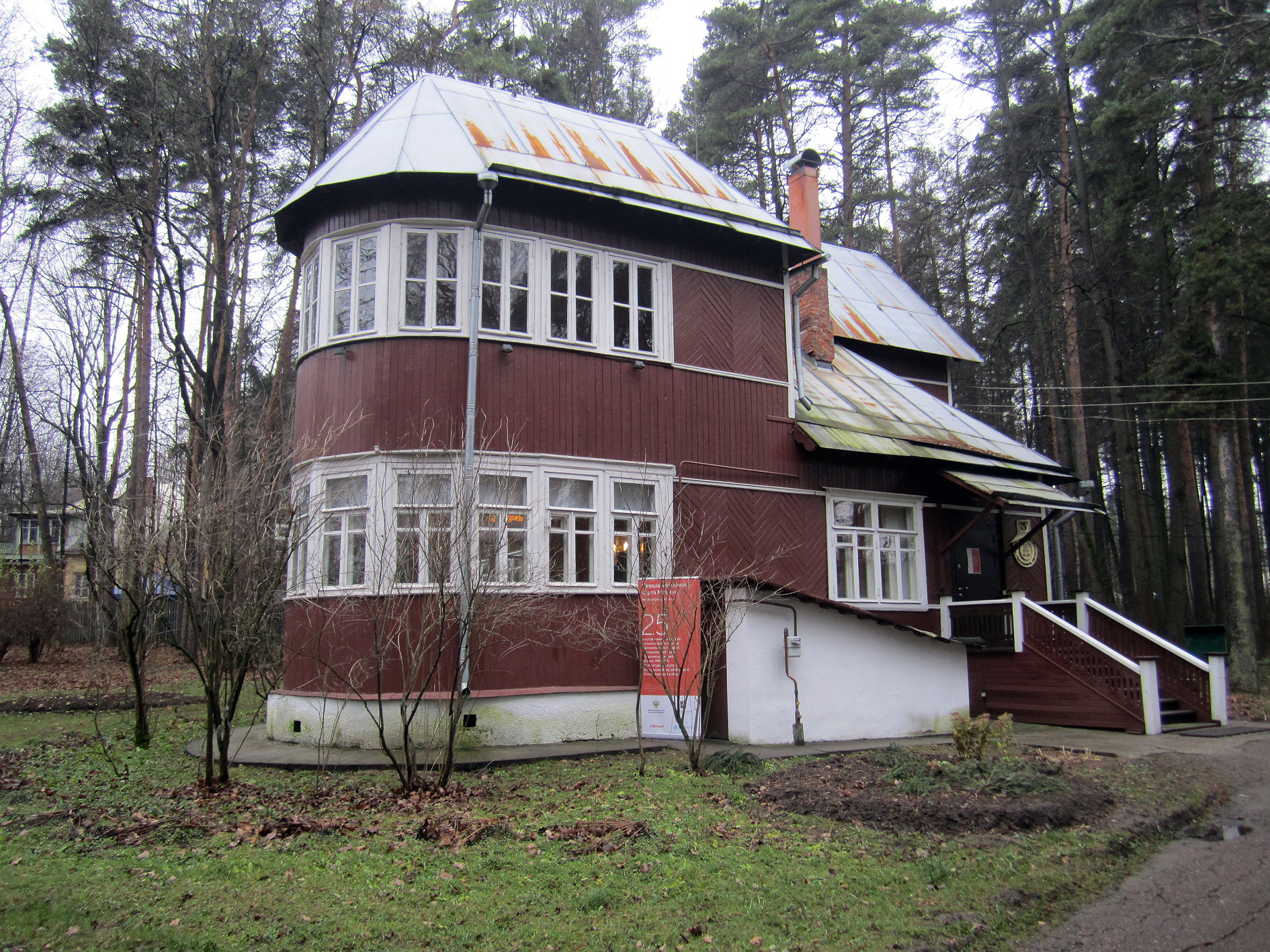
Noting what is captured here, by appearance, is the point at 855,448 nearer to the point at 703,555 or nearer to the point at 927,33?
the point at 703,555

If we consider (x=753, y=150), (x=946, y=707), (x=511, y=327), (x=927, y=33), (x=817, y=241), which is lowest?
(x=946, y=707)

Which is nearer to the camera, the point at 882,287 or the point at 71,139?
the point at 71,139

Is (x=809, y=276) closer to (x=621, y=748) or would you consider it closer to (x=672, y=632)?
(x=672, y=632)

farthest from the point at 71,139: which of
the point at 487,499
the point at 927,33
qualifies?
the point at 927,33

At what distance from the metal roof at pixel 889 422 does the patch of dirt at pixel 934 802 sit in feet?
23.0

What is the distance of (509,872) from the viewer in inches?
259

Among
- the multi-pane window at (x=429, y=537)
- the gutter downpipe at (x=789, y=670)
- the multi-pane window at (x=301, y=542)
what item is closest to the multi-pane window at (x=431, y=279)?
the multi-pane window at (x=301, y=542)

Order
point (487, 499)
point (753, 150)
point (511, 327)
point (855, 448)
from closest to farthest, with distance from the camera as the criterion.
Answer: point (487, 499), point (511, 327), point (855, 448), point (753, 150)

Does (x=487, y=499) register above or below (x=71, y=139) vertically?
below

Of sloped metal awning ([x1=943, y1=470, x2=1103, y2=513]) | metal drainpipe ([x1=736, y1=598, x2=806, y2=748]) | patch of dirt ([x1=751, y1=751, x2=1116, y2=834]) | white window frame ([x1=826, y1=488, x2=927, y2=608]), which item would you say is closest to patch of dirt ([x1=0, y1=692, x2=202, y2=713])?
metal drainpipe ([x1=736, y1=598, x2=806, y2=748])

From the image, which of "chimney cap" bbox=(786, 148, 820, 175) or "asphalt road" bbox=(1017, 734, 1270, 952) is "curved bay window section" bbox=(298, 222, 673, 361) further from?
"asphalt road" bbox=(1017, 734, 1270, 952)

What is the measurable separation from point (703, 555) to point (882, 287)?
13.8m

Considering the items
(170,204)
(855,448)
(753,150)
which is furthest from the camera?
(753,150)

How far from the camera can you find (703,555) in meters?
14.2
